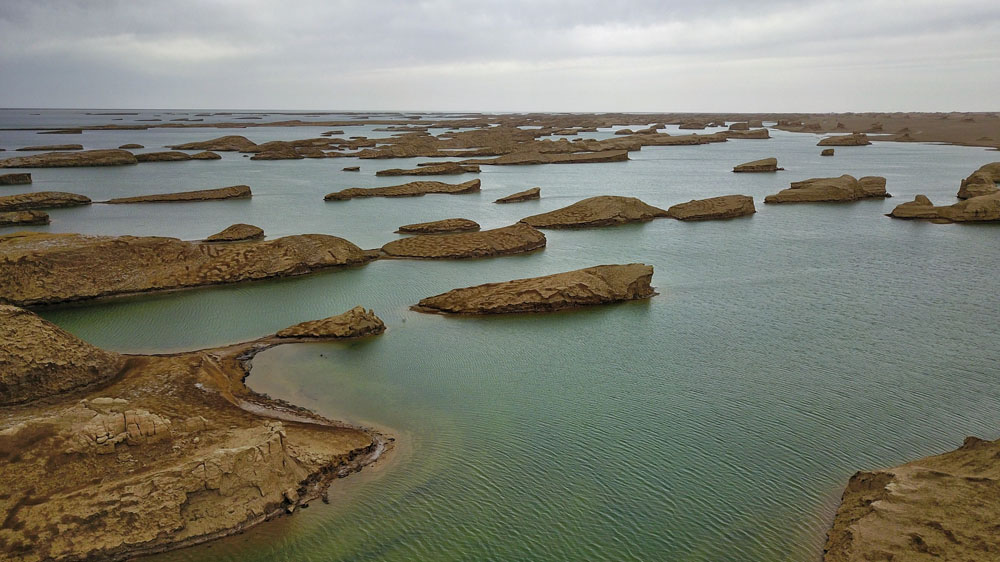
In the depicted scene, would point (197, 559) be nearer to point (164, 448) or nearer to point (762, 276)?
point (164, 448)

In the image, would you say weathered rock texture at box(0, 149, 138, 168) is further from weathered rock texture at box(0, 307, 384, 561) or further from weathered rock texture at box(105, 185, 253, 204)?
weathered rock texture at box(0, 307, 384, 561)

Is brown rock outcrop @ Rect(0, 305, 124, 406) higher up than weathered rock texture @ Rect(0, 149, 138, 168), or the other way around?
weathered rock texture @ Rect(0, 149, 138, 168)

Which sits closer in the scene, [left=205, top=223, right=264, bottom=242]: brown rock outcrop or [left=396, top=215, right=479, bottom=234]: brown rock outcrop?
[left=205, top=223, right=264, bottom=242]: brown rock outcrop

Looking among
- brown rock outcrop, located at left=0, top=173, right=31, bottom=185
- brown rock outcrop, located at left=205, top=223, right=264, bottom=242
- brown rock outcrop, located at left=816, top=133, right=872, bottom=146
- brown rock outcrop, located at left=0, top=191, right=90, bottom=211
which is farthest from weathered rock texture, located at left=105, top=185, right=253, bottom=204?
brown rock outcrop, located at left=816, top=133, right=872, bottom=146

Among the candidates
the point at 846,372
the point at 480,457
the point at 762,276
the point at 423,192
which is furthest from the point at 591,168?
the point at 480,457

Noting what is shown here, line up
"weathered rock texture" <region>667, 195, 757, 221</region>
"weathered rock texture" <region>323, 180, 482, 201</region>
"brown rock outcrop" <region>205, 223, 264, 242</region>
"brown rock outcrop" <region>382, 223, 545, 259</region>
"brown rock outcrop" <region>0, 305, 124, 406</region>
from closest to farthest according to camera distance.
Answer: "brown rock outcrop" <region>0, 305, 124, 406</region> → "brown rock outcrop" <region>382, 223, 545, 259</region> → "brown rock outcrop" <region>205, 223, 264, 242</region> → "weathered rock texture" <region>667, 195, 757, 221</region> → "weathered rock texture" <region>323, 180, 482, 201</region>

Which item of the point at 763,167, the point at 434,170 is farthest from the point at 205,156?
the point at 763,167

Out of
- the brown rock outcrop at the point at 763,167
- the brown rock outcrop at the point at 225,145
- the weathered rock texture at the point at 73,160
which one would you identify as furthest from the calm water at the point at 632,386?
the brown rock outcrop at the point at 225,145
